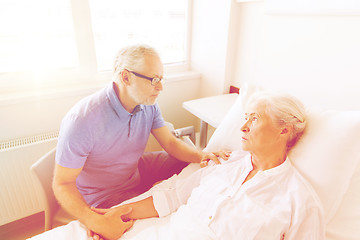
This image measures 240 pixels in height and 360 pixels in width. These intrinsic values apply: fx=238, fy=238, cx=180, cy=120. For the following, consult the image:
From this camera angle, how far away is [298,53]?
4.46 ft

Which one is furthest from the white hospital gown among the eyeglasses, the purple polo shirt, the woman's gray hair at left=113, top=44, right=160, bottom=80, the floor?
the floor

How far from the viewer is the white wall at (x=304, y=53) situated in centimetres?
115

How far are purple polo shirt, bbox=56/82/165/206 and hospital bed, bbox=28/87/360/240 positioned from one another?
300 millimetres

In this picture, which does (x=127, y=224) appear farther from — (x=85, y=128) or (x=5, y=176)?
(x=5, y=176)

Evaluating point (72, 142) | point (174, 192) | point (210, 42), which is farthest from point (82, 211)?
point (210, 42)

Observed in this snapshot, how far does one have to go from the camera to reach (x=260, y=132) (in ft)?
3.20

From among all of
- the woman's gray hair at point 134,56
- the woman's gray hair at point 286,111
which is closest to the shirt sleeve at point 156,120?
the woman's gray hair at point 134,56

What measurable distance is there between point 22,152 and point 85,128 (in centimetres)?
68

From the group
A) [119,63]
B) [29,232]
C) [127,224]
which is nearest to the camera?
[127,224]

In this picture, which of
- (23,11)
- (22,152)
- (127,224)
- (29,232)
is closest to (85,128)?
(127,224)

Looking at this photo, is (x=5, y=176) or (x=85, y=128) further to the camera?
(x=5, y=176)

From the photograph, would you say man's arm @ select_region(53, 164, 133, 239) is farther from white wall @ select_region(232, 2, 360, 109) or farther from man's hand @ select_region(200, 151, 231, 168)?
white wall @ select_region(232, 2, 360, 109)

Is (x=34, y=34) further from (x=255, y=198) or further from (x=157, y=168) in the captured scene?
(x=255, y=198)

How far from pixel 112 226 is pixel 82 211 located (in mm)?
165
